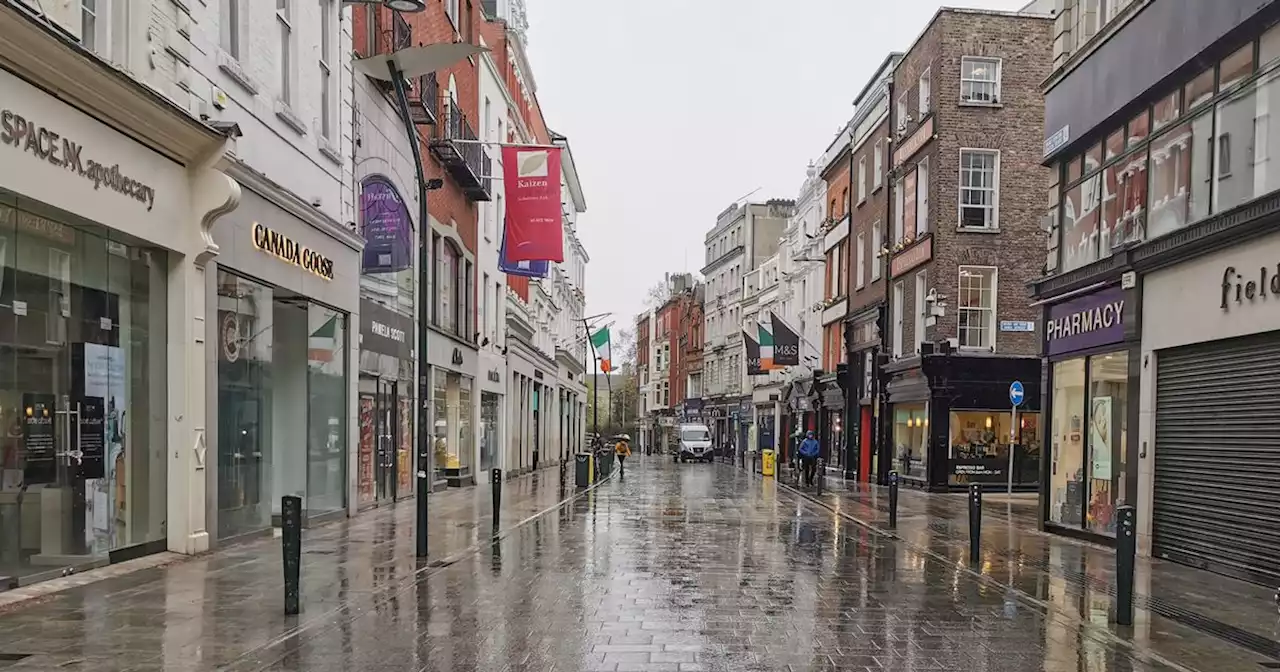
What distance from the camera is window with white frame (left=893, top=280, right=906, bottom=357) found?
31.5 m

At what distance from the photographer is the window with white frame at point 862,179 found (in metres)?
36.3

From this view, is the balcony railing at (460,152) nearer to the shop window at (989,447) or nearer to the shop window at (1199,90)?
the shop window at (1199,90)

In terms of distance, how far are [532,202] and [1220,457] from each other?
14230mm

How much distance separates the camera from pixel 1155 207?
1413cm

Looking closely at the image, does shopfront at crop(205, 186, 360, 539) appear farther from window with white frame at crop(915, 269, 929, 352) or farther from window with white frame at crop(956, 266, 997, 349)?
window with white frame at crop(956, 266, 997, 349)

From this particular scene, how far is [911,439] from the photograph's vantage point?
30.5 metres

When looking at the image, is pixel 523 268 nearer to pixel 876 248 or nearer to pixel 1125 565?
pixel 876 248

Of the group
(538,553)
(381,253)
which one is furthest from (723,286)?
(538,553)

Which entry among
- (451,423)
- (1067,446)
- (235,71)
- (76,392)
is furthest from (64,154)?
(451,423)

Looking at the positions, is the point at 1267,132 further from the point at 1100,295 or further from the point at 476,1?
the point at 476,1

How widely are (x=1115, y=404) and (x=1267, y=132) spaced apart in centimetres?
509

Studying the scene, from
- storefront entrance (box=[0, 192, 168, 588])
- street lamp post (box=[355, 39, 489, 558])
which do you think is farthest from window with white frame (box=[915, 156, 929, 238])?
storefront entrance (box=[0, 192, 168, 588])

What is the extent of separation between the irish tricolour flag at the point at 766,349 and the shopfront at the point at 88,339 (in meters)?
29.9

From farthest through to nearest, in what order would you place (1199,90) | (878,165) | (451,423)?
(878,165) → (451,423) → (1199,90)
